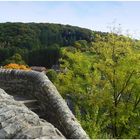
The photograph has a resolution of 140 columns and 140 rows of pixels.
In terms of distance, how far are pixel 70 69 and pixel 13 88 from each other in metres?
10.0

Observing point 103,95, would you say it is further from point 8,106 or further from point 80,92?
point 8,106

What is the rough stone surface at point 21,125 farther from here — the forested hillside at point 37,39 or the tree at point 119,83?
the forested hillside at point 37,39

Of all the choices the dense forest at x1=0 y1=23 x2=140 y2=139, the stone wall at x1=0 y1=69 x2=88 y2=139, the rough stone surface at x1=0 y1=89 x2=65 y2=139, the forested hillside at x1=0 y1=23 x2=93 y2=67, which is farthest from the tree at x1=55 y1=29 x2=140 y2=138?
the forested hillside at x1=0 y1=23 x2=93 y2=67

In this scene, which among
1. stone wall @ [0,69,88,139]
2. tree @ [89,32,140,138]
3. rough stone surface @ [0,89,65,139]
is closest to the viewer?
rough stone surface @ [0,89,65,139]

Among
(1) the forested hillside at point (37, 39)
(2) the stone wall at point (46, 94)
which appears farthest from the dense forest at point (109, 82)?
(1) the forested hillside at point (37, 39)

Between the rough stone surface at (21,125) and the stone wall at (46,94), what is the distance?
1.17 meters

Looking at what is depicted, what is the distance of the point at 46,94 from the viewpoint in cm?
1116

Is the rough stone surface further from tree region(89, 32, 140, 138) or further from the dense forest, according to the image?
tree region(89, 32, 140, 138)

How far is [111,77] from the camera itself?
2059 centimetres

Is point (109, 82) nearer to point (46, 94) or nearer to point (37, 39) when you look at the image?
point (46, 94)

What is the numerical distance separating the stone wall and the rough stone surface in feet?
3.83

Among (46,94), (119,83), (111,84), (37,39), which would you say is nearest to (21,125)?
(46,94)

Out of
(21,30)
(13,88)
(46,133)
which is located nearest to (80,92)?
(13,88)

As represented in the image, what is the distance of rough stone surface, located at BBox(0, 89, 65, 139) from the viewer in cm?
664
